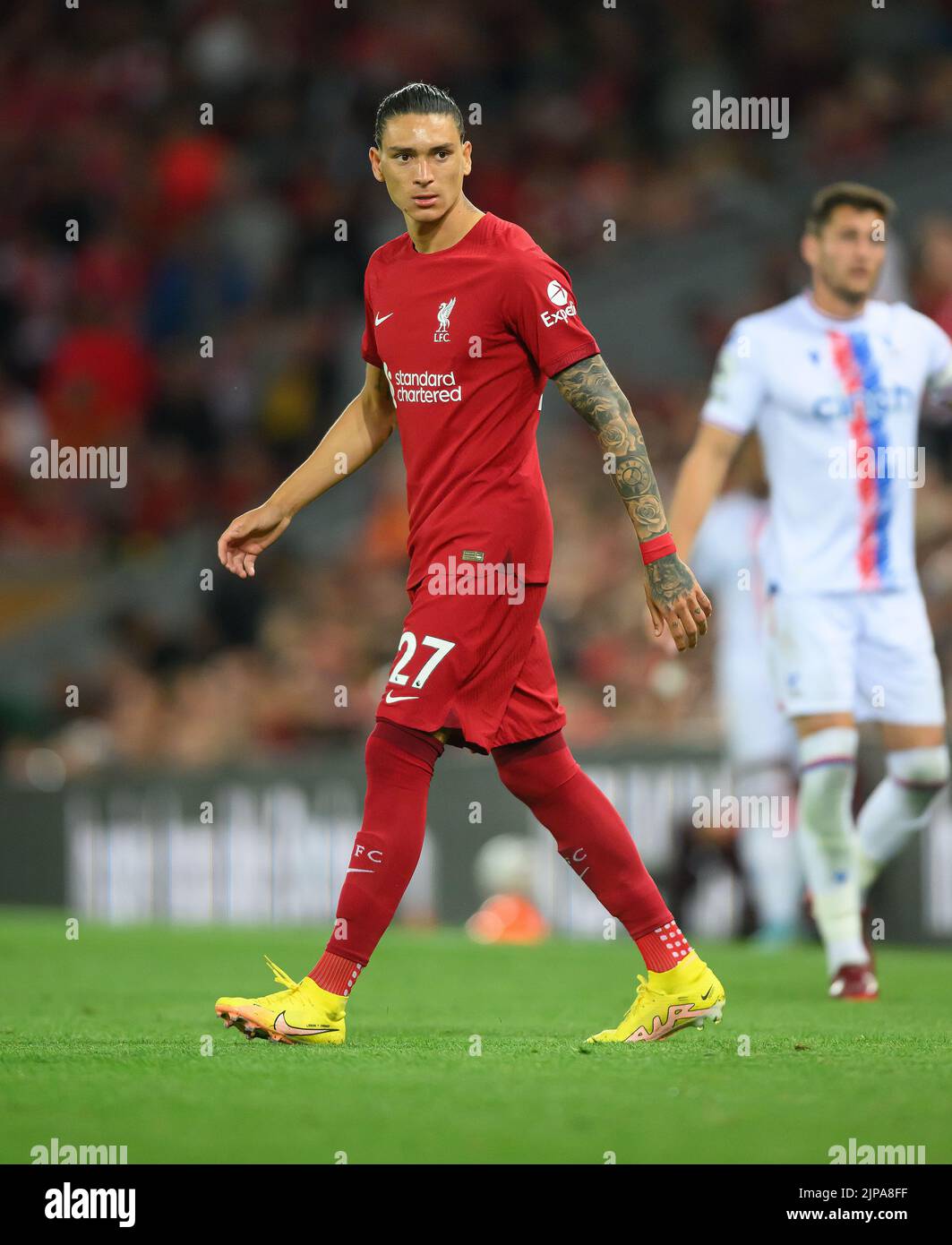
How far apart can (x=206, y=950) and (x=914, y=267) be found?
18.6 ft

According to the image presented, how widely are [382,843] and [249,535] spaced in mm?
901

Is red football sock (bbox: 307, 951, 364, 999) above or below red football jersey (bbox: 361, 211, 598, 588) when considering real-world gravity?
below

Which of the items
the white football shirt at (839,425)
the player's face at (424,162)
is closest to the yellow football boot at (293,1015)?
the player's face at (424,162)

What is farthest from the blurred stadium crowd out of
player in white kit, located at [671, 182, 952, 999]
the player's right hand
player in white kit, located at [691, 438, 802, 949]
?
the player's right hand

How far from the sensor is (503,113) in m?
16.6

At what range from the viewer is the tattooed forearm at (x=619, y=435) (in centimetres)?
502

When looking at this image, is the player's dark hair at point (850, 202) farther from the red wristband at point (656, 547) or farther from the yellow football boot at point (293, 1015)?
the yellow football boot at point (293, 1015)

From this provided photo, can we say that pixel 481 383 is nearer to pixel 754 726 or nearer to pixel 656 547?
pixel 656 547

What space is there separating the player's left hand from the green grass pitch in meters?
0.97

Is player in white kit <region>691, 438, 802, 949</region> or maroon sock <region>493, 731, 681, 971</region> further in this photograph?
player in white kit <region>691, 438, 802, 949</region>

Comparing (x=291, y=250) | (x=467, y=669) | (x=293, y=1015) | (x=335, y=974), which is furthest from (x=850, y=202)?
(x=291, y=250)

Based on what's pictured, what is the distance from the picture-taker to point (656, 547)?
5012mm

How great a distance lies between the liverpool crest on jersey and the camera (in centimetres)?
514

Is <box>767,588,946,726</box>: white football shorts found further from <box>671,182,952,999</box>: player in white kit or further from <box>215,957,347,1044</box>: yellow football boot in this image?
<box>215,957,347,1044</box>: yellow football boot
